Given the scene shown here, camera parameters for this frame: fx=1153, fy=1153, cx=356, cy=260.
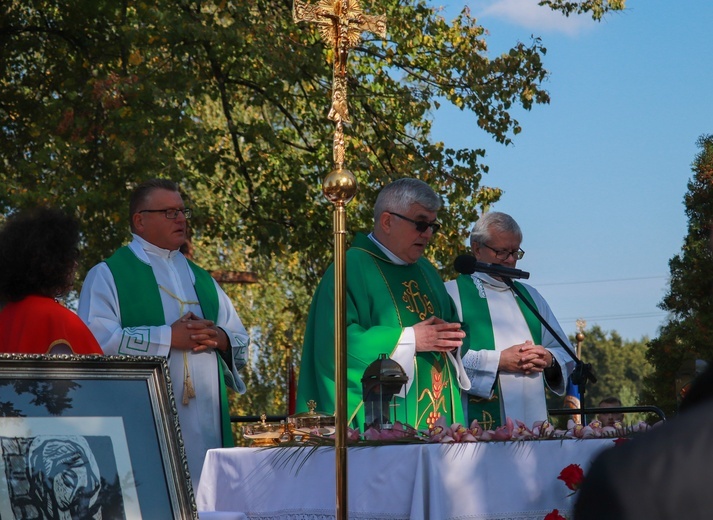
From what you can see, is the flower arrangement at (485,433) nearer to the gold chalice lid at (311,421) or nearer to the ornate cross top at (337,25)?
the gold chalice lid at (311,421)

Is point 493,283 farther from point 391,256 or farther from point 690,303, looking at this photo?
point 690,303

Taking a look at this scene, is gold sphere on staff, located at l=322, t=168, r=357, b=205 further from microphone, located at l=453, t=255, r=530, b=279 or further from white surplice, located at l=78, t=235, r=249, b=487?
white surplice, located at l=78, t=235, r=249, b=487

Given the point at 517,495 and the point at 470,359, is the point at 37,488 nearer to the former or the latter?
the point at 517,495

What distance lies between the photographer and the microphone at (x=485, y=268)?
5.16 meters

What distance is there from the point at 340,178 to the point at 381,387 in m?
1.11

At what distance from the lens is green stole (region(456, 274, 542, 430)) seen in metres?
6.72

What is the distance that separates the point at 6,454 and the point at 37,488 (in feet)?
0.41

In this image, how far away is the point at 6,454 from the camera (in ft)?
10.3

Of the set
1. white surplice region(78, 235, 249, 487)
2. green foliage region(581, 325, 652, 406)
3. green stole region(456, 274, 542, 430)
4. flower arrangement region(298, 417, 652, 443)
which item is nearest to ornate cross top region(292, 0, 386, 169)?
flower arrangement region(298, 417, 652, 443)

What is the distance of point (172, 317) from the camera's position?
6418mm

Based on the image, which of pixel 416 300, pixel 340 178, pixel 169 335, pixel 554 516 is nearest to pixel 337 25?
pixel 340 178

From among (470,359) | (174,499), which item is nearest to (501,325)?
(470,359)

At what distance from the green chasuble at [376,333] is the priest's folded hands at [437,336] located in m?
0.11

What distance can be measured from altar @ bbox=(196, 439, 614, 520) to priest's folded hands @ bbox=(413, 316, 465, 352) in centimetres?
128
